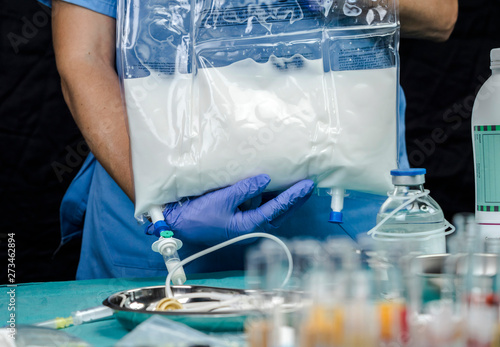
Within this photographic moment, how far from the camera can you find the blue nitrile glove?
98 centimetres

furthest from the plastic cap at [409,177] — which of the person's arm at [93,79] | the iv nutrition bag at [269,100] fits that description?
the person's arm at [93,79]

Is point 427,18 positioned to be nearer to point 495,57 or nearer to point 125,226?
point 495,57

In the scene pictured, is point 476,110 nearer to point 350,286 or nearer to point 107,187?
point 350,286

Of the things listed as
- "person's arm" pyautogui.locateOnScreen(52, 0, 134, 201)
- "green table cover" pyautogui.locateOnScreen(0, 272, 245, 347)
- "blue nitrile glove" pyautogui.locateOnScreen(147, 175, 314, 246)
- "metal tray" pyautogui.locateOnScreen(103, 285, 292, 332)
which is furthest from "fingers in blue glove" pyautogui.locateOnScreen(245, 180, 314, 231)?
"person's arm" pyautogui.locateOnScreen(52, 0, 134, 201)

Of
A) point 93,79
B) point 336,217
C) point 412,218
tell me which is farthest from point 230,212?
point 93,79

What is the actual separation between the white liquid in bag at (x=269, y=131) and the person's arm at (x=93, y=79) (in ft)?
0.90

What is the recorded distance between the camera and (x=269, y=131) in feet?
3.10

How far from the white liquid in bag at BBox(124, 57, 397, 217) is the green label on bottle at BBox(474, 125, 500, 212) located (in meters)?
0.13

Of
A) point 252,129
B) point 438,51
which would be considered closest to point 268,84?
point 252,129

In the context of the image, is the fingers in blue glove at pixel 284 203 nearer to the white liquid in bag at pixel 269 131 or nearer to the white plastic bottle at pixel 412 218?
the white liquid in bag at pixel 269 131

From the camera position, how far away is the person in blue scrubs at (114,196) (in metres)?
1.08

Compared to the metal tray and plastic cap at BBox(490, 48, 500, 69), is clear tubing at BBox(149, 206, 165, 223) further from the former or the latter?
plastic cap at BBox(490, 48, 500, 69)

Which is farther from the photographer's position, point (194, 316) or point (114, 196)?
point (114, 196)

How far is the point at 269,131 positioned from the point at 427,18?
1.55ft
